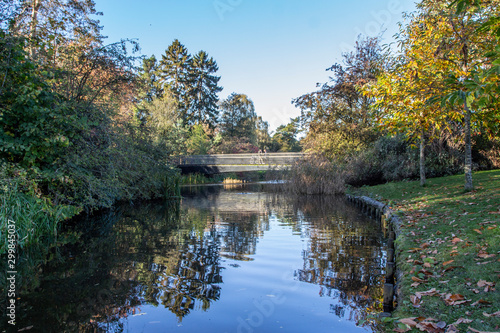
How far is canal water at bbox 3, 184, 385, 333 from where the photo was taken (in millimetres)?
5137

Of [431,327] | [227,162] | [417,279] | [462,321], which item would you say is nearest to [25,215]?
[417,279]

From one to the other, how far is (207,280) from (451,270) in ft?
13.9

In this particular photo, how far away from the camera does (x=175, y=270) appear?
7.47 meters

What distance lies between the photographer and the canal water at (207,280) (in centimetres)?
514

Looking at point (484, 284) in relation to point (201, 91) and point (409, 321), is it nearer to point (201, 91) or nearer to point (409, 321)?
point (409, 321)

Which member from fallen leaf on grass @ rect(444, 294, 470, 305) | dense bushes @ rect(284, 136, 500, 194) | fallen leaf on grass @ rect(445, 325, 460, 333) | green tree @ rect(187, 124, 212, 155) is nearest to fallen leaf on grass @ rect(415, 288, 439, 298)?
fallen leaf on grass @ rect(444, 294, 470, 305)

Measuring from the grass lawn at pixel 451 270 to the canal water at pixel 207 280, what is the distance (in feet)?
2.74

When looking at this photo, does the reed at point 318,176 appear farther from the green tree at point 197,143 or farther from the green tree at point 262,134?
the green tree at point 262,134

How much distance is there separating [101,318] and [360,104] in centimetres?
2681

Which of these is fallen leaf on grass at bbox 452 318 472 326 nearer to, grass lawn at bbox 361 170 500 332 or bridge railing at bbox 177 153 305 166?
grass lawn at bbox 361 170 500 332

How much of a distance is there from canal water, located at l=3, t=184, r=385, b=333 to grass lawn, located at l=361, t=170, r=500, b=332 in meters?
0.84

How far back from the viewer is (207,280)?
6.91 meters

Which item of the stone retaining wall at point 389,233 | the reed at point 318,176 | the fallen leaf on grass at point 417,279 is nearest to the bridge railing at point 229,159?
the reed at point 318,176

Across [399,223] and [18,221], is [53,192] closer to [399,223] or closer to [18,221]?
[18,221]
